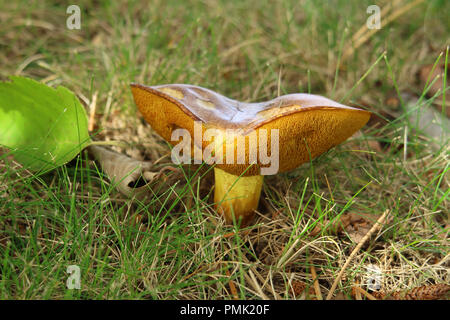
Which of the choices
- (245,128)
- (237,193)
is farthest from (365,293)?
(245,128)

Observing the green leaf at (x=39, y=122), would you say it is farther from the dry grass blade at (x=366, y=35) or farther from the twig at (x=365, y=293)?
the dry grass blade at (x=366, y=35)

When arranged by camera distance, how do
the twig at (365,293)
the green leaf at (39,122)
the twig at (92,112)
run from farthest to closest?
the twig at (92,112), the green leaf at (39,122), the twig at (365,293)

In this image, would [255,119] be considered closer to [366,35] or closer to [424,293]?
[424,293]

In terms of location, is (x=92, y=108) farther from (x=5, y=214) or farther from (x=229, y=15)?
(x=229, y=15)

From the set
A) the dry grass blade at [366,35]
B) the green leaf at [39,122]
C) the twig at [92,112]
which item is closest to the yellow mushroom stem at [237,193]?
the green leaf at [39,122]

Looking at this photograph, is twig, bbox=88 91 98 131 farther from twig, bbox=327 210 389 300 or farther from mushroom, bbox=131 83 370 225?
twig, bbox=327 210 389 300

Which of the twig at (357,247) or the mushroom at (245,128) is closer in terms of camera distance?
the mushroom at (245,128)
